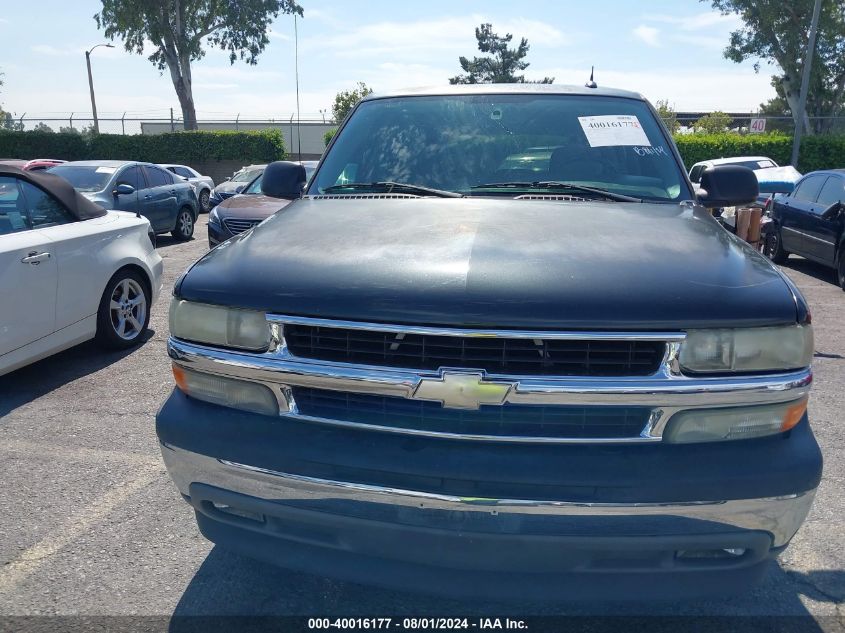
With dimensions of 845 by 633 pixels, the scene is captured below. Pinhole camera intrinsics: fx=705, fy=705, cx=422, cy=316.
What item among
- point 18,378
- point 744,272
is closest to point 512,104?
point 744,272

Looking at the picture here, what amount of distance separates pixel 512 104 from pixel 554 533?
2.44 metres

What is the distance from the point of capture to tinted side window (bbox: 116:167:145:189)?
12781mm

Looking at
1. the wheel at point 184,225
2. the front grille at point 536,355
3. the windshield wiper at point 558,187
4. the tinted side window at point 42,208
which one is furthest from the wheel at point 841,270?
the wheel at point 184,225

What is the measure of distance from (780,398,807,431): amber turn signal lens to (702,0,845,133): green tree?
129 ft

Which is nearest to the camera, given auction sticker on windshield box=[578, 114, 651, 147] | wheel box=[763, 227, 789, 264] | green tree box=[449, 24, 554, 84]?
auction sticker on windshield box=[578, 114, 651, 147]

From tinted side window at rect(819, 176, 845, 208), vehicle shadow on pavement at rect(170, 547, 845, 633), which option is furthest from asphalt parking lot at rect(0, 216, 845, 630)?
tinted side window at rect(819, 176, 845, 208)

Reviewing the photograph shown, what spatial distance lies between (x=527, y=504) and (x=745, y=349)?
31.6 inches

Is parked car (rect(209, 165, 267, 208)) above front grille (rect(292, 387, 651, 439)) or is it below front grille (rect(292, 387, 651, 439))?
below

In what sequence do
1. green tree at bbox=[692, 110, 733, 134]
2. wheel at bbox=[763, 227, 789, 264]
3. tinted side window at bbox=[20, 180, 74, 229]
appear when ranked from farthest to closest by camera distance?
green tree at bbox=[692, 110, 733, 134], wheel at bbox=[763, 227, 789, 264], tinted side window at bbox=[20, 180, 74, 229]

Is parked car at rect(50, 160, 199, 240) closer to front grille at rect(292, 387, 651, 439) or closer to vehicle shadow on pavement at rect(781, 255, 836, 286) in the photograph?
front grille at rect(292, 387, 651, 439)

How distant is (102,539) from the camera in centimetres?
316

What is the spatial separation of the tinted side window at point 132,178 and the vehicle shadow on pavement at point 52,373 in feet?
23.8

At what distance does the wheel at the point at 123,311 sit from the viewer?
5.90 meters

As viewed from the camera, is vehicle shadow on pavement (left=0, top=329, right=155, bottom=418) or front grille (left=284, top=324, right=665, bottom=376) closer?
front grille (left=284, top=324, right=665, bottom=376)
